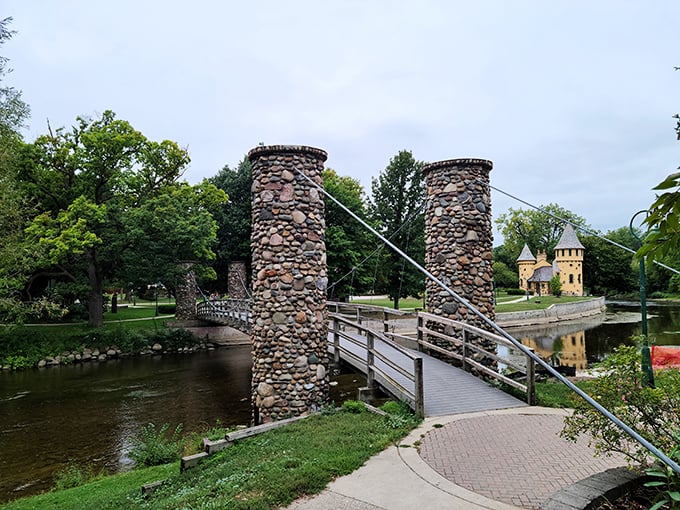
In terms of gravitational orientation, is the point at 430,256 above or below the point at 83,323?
above

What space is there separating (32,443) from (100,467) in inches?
96.1

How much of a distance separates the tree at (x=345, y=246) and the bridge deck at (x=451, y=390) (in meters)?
13.3

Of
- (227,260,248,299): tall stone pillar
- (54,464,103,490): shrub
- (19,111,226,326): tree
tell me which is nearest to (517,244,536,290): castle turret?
(227,260,248,299): tall stone pillar

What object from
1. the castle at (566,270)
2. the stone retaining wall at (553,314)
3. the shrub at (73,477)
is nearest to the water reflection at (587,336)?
the stone retaining wall at (553,314)

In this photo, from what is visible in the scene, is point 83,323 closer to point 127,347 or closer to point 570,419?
point 127,347

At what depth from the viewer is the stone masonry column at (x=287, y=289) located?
23.6 feet

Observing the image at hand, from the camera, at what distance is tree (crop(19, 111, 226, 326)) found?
1814 centimetres

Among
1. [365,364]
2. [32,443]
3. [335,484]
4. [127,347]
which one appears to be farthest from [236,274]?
[335,484]

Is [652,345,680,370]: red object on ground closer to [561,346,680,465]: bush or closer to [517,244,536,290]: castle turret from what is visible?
[561,346,680,465]: bush

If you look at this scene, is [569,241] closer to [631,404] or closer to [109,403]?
[109,403]

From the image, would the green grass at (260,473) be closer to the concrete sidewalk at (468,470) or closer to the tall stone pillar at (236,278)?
the concrete sidewalk at (468,470)

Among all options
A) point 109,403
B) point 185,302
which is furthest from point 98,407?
point 185,302

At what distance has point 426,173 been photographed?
9.90 m

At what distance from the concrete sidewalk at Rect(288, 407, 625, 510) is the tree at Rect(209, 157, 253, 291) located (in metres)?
21.1
